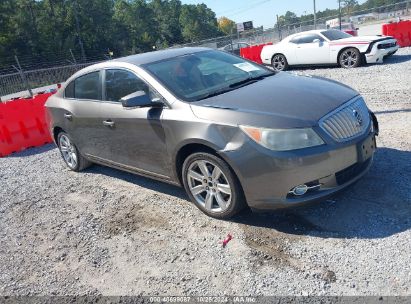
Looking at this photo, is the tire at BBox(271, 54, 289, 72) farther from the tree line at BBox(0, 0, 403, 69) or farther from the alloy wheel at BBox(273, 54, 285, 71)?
the tree line at BBox(0, 0, 403, 69)

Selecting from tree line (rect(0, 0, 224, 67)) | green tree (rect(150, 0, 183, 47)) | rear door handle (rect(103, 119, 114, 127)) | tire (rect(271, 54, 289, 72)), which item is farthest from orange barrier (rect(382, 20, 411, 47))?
green tree (rect(150, 0, 183, 47))

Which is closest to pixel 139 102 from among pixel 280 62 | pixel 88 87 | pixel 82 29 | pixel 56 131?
pixel 88 87

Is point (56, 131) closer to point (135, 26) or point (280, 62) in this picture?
point (280, 62)

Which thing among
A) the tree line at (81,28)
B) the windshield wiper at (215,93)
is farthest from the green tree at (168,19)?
the windshield wiper at (215,93)

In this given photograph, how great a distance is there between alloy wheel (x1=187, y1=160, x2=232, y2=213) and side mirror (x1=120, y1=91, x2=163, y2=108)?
773 millimetres

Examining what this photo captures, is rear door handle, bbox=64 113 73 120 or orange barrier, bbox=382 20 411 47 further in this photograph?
orange barrier, bbox=382 20 411 47

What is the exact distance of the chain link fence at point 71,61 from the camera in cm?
2177

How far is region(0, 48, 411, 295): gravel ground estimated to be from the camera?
3158 millimetres

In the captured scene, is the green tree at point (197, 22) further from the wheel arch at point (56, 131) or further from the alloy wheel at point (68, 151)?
the alloy wheel at point (68, 151)

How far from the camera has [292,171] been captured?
3.47 m

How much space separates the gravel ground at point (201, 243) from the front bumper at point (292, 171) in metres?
0.35

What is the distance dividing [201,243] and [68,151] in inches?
135

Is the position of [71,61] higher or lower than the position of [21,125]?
higher

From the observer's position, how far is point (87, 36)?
2480 inches
